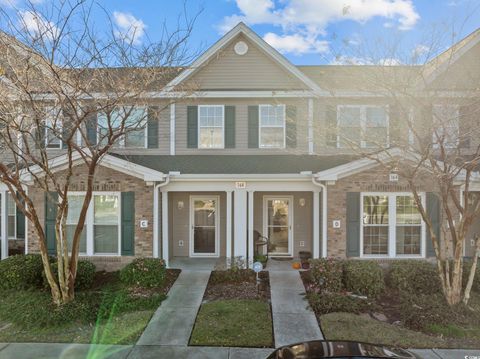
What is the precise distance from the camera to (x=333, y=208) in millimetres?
10078

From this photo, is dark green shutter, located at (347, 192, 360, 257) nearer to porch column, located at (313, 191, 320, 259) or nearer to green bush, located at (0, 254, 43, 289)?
porch column, located at (313, 191, 320, 259)

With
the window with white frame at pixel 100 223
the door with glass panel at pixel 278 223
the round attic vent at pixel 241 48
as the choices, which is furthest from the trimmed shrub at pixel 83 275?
the round attic vent at pixel 241 48

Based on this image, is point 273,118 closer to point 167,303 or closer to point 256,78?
point 256,78

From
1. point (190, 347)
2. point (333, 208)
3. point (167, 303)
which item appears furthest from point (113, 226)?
point (333, 208)

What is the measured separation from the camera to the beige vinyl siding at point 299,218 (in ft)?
39.4

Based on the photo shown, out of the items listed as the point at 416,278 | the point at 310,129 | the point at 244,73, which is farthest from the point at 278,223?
the point at 244,73

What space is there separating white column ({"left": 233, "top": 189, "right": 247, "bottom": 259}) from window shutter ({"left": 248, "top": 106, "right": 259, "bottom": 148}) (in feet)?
6.83

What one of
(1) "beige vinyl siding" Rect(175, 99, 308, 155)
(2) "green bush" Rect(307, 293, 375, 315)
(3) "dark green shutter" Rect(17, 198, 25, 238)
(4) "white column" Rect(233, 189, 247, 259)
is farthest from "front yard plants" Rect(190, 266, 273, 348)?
(3) "dark green shutter" Rect(17, 198, 25, 238)

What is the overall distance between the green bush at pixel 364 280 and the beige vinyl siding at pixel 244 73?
6414 millimetres

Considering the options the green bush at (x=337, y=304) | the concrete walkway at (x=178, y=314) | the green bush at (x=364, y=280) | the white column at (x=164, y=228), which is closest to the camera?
the concrete walkway at (x=178, y=314)

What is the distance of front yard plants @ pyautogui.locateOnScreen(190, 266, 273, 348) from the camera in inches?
237

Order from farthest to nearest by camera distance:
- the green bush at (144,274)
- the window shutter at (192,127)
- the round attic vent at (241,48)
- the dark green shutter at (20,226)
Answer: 1. the round attic vent at (241,48)
2. the window shutter at (192,127)
3. the dark green shutter at (20,226)
4. the green bush at (144,274)

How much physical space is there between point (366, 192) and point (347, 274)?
8.98 ft

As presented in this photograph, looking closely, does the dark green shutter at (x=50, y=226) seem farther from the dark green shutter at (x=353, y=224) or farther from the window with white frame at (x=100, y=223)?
the dark green shutter at (x=353, y=224)
